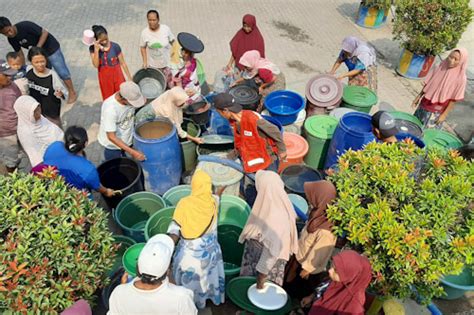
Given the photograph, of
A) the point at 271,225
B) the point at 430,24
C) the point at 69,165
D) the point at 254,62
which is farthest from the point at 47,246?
the point at 430,24

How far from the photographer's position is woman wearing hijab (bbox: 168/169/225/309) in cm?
304

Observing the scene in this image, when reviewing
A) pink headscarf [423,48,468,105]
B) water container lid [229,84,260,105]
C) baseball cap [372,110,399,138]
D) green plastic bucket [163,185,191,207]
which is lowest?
green plastic bucket [163,185,191,207]

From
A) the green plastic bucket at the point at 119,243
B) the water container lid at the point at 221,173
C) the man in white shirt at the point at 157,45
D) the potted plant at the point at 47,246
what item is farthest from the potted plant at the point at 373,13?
the potted plant at the point at 47,246

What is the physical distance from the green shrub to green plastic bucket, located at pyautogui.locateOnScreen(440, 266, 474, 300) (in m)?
5.14

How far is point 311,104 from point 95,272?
13.0 feet

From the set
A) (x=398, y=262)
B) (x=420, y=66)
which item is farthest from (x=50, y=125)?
(x=420, y=66)

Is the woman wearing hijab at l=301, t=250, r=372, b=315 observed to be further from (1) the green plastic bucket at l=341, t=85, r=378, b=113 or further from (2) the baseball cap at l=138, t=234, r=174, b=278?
(1) the green plastic bucket at l=341, t=85, r=378, b=113

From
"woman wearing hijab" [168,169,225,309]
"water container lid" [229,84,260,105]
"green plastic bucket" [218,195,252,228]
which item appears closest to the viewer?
"woman wearing hijab" [168,169,225,309]

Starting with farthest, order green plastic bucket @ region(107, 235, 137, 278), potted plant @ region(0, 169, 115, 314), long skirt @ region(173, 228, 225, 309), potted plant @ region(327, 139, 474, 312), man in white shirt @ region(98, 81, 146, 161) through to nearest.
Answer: man in white shirt @ region(98, 81, 146, 161) → green plastic bucket @ region(107, 235, 137, 278) → long skirt @ region(173, 228, 225, 309) → potted plant @ region(327, 139, 474, 312) → potted plant @ region(0, 169, 115, 314)

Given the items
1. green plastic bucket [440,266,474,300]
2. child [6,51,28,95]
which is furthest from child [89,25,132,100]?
green plastic bucket [440,266,474,300]

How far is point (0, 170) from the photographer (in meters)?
4.75

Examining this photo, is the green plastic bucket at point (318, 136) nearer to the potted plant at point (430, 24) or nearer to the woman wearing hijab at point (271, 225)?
the woman wearing hijab at point (271, 225)

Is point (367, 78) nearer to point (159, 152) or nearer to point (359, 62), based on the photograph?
point (359, 62)

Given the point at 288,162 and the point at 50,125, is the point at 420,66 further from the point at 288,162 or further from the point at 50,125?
the point at 50,125
